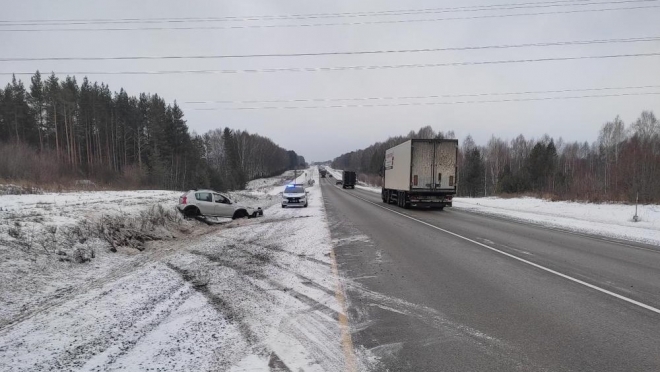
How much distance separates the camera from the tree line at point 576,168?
86.2 feet

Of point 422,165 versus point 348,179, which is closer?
point 422,165

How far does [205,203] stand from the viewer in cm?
1798

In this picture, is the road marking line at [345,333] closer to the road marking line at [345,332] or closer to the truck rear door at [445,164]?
the road marking line at [345,332]

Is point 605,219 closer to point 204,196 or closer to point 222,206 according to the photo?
point 222,206

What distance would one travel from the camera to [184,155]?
2857 inches

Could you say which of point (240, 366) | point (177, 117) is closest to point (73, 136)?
point (177, 117)

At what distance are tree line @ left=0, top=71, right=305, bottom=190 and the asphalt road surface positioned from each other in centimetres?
4405

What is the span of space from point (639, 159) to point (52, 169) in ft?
171

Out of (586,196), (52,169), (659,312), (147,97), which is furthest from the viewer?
(147,97)

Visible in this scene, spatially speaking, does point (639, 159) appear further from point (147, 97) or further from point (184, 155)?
point (147, 97)

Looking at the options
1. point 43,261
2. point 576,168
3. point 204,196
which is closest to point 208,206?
point 204,196

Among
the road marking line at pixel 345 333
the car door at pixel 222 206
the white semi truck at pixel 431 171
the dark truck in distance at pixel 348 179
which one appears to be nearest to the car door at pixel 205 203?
the car door at pixel 222 206

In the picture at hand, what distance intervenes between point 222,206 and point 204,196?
1.00m

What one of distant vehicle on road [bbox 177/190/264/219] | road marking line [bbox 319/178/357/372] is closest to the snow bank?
road marking line [bbox 319/178/357/372]
